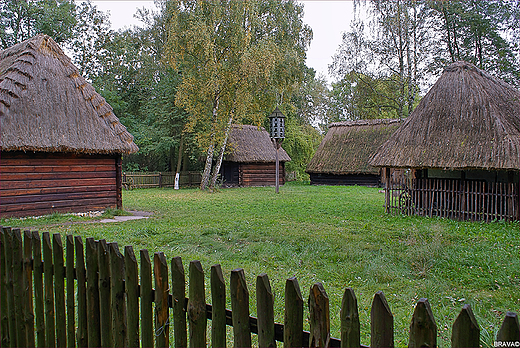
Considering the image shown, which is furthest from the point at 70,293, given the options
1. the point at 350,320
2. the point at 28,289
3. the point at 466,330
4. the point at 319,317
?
the point at 466,330

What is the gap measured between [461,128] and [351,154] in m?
17.7

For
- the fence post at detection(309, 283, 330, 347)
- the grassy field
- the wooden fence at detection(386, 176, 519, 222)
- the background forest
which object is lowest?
the grassy field

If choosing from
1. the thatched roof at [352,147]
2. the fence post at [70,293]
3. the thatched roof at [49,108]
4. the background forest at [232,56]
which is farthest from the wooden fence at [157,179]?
the fence post at [70,293]

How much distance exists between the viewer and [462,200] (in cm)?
1228

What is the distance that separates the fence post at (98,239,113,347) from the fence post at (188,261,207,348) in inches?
29.2

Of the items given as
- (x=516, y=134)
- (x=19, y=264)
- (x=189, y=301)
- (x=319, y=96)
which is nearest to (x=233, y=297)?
(x=189, y=301)

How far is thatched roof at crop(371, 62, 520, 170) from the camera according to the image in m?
11.9

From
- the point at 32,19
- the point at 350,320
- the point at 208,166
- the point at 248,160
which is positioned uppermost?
the point at 32,19

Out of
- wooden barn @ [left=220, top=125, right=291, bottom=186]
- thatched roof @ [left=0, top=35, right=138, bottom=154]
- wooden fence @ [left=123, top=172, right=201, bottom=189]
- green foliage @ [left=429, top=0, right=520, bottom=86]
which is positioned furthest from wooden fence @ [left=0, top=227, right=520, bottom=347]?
wooden barn @ [left=220, top=125, right=291, bottom=186]

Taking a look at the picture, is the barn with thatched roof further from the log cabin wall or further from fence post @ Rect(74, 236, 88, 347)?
the log cabin wall

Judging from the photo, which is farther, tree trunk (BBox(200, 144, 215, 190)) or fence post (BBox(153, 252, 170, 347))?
tree trunk (BBox(200, 144, 215, 190))

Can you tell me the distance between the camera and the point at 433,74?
1928 centimetres

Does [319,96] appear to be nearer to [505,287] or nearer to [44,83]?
[44,83]

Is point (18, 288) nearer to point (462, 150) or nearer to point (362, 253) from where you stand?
point (362, 253)
